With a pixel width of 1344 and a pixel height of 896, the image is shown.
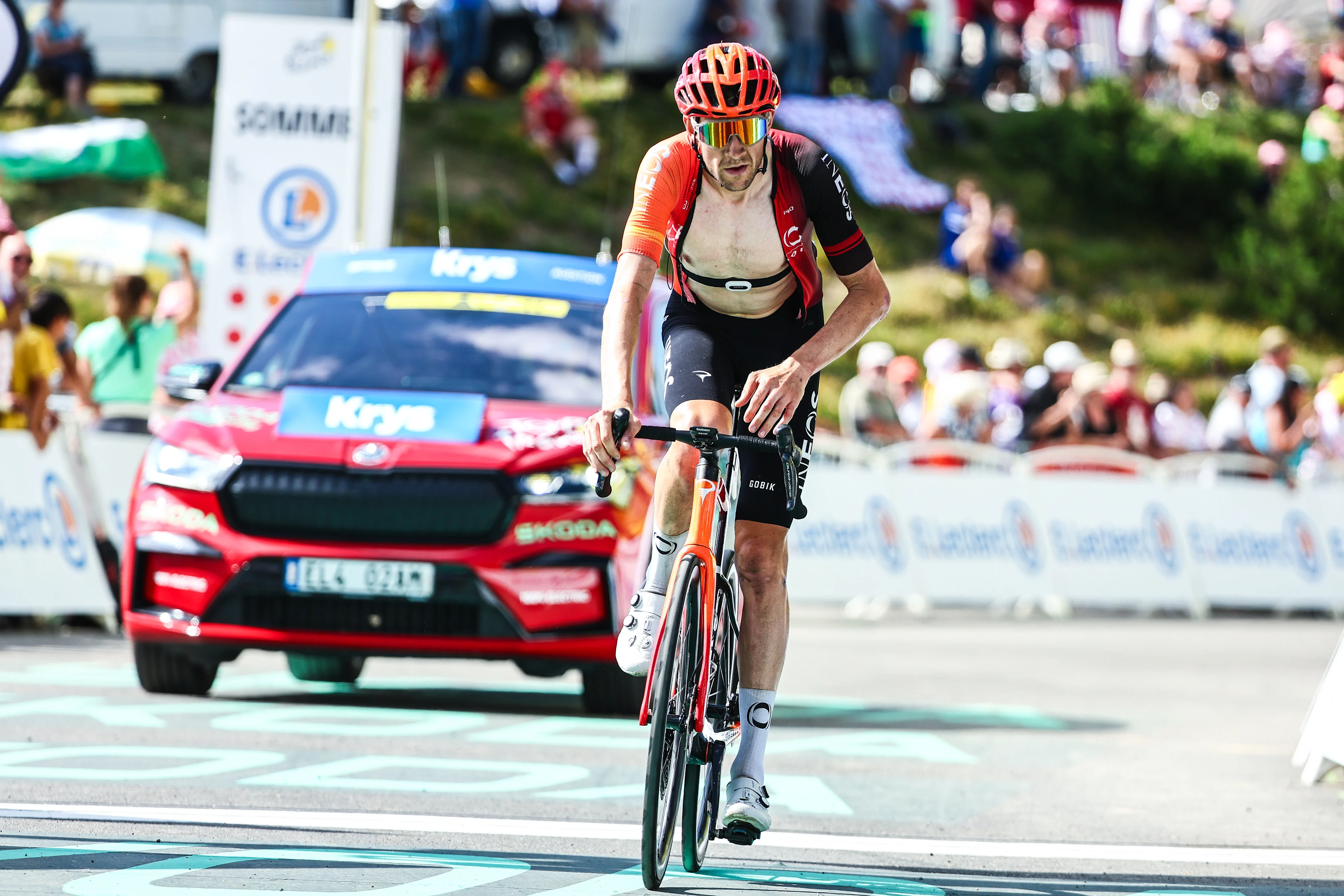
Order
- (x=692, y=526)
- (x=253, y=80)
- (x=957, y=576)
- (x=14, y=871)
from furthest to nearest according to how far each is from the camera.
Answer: (x=957, y=576) → (x=253, y=80) → (x=692, y=526) → (x=14, y=871)

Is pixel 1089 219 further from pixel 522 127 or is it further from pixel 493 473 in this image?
pixel 493 473

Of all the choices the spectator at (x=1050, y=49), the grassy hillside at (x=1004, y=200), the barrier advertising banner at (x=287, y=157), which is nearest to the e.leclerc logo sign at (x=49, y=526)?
the barrier advertising banner at (x=287, y=157)

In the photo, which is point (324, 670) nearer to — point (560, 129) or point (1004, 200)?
point (560, 129)

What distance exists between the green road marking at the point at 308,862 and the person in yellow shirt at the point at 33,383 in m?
7.10

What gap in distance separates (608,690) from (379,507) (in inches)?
49.8

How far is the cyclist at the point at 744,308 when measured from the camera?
18.1ft

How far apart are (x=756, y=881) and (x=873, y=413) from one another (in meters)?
11.9

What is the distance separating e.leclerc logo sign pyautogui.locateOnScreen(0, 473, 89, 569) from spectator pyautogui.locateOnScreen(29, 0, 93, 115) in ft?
41.0

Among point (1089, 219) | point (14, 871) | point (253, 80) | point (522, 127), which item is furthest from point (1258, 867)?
point (1089, 219)

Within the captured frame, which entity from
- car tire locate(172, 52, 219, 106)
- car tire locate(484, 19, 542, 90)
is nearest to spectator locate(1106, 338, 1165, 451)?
car tire locate(484, 19, 542, 90)

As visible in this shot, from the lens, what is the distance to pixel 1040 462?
17.3 m

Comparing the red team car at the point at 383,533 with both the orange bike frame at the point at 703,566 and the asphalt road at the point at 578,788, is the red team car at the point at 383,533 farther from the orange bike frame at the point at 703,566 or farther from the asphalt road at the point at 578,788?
the orange bike frame at the point at 703,566

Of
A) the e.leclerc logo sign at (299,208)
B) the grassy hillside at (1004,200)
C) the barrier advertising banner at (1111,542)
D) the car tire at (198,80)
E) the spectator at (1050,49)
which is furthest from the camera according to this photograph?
the spectator at (1050,49)

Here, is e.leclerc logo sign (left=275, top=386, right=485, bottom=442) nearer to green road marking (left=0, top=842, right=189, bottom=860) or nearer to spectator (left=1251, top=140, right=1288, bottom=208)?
green road marking (left=0, top=842, right=189, bottom=860)
